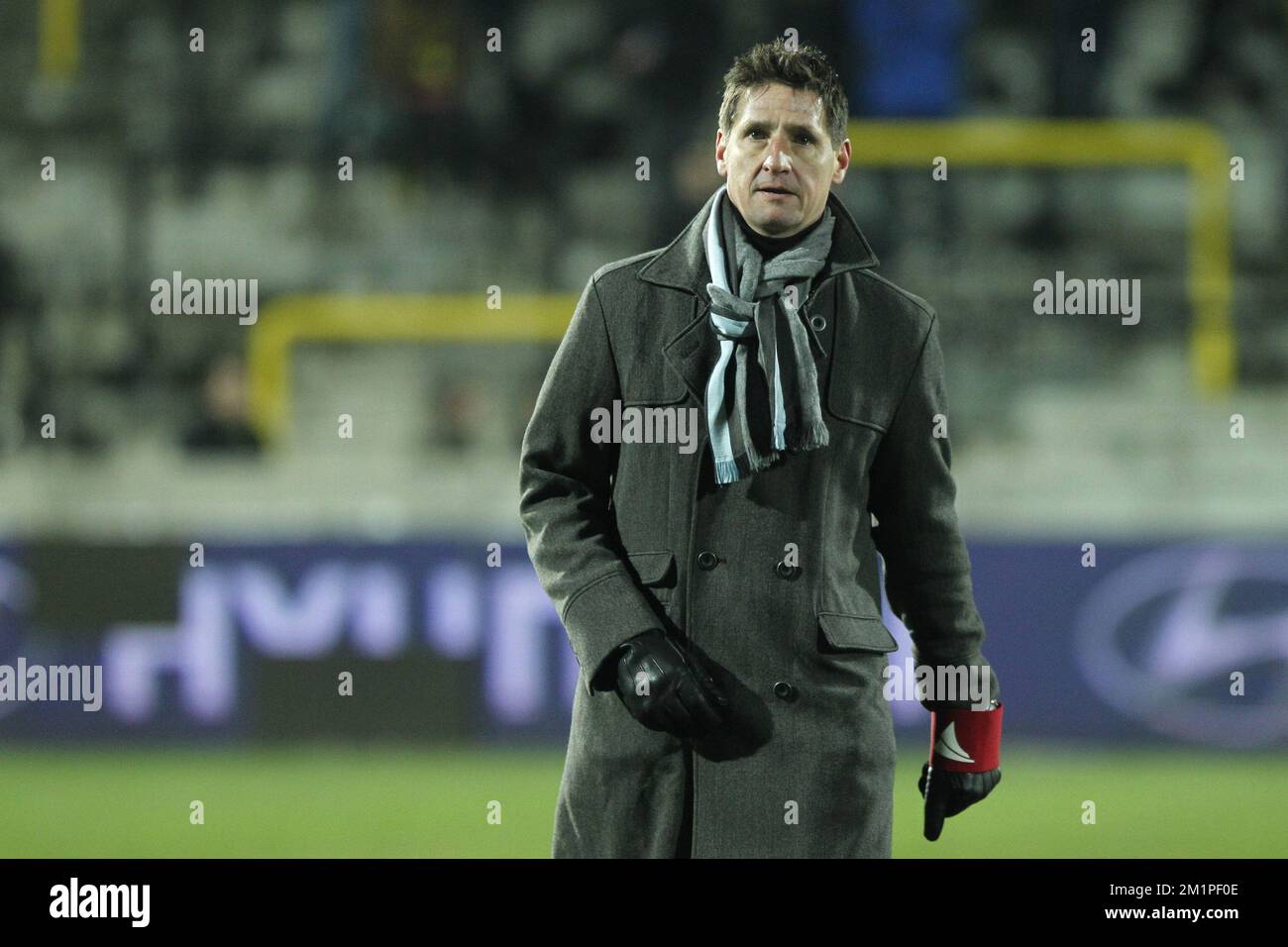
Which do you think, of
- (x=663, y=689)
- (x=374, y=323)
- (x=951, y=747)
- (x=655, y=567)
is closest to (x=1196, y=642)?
(x=374, y=323)

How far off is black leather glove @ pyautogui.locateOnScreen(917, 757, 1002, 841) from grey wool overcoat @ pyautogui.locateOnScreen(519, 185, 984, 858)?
0.13 meters

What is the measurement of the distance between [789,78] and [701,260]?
0.29 metres

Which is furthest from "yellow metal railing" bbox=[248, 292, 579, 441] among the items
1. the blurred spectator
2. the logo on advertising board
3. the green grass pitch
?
the logo on advertising board

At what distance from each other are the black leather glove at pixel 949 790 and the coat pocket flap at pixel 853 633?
0.25 meters

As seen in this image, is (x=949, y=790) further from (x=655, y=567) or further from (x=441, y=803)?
(x=441, y=803)

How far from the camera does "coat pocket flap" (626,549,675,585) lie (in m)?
2.54

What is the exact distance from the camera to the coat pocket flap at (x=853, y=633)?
2521mm

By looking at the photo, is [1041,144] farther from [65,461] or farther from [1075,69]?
[65,461]

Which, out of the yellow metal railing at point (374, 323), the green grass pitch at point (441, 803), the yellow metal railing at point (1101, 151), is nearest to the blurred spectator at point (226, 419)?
the yellow metal railing at point (374, 323)

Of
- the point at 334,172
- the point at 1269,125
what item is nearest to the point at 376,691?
the point at 334,172

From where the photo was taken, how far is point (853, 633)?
254 centimetres

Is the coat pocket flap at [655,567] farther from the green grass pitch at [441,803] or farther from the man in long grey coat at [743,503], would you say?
the green grass pitch at [441,803]

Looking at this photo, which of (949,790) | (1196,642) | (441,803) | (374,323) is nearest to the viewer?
(949,790)
